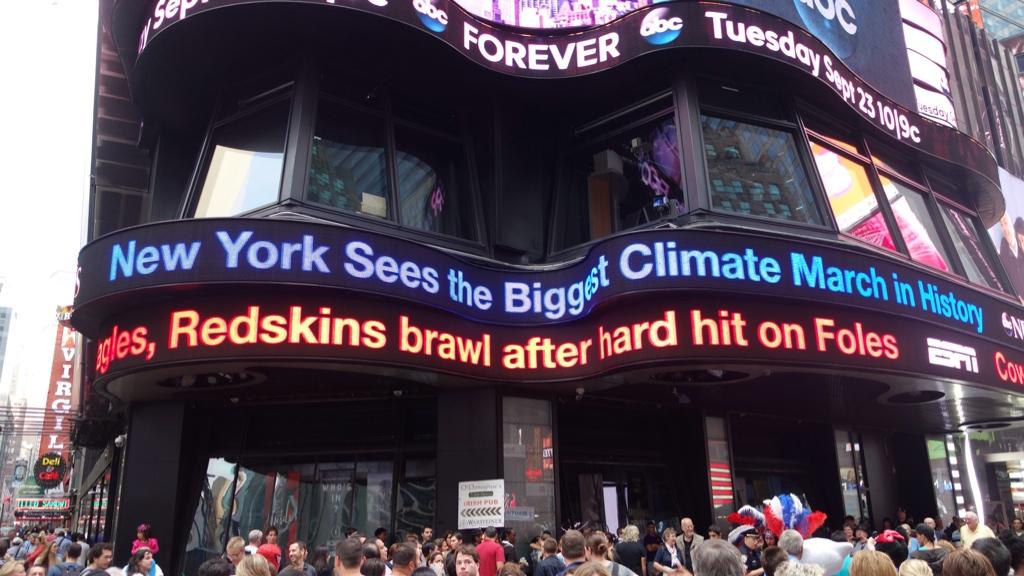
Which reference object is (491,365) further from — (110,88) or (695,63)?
(110,88)

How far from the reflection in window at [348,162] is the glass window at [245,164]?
705mm

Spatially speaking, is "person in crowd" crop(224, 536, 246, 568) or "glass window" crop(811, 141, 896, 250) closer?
"person in crowd" crop(224, 536, 246, 568)

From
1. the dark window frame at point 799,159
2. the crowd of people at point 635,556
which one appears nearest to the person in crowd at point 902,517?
the crowd of people at point 635,556

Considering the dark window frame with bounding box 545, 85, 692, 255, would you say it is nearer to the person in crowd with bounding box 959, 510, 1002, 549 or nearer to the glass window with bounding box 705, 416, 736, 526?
the glass window with bounding box 705, 416, 736, 526

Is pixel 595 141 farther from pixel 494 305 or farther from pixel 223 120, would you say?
pixel 223 120

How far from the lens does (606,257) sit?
14070mm

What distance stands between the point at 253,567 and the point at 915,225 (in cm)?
1809

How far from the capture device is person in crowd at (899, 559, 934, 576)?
511 centimetres

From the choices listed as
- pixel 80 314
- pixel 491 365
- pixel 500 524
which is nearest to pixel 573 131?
pixel 491 365

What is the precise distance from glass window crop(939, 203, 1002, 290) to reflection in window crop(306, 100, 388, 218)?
1438 centimetres

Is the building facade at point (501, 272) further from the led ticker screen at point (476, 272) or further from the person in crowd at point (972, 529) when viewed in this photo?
the person in crowd at point (972, 529)

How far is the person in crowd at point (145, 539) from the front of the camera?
44.2ft

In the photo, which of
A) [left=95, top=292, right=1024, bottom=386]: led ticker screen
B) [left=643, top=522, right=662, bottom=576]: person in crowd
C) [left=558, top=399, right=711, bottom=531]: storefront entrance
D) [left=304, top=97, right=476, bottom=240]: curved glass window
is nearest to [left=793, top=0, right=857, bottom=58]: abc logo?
[left=95, top=292, right=1024, bottom=386]: led ticker screen

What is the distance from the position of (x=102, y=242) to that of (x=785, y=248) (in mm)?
11560
